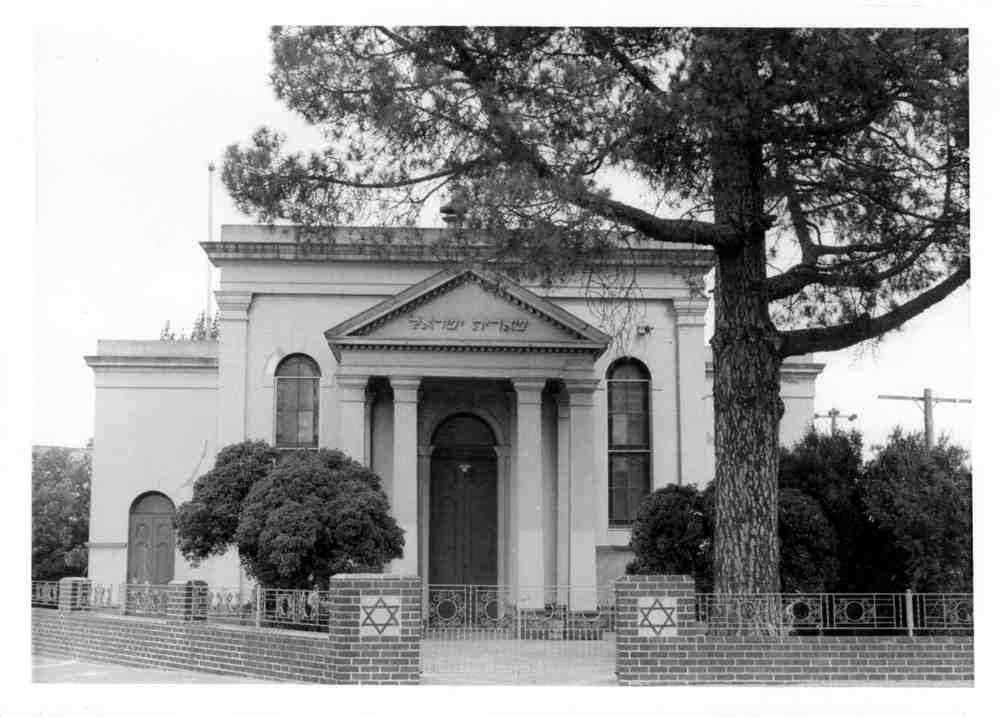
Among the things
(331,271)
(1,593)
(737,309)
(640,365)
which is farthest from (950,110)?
(331,271)

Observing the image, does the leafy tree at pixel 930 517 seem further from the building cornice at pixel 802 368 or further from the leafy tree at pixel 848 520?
the building cornice at pixel 802 368

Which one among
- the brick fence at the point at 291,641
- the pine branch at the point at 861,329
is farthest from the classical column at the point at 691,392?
the brick fence at the point at 291,641

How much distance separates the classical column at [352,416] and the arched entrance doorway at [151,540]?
551cm

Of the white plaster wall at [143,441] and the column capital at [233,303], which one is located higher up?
the column capital at [233,303]

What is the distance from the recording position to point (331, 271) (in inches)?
1129

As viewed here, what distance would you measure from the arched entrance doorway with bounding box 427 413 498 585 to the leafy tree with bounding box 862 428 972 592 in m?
9.25

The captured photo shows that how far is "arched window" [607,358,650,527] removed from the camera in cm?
2877

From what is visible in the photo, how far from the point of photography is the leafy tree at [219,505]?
24.5 m

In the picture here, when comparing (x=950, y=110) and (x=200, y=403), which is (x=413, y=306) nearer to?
(x=200, y=403)

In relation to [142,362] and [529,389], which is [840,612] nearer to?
[529,389]

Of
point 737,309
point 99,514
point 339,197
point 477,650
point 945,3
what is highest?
point 945,3

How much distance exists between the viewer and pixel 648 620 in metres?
14.4

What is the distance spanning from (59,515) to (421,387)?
32.6ft

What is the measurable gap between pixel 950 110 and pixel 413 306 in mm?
12679
